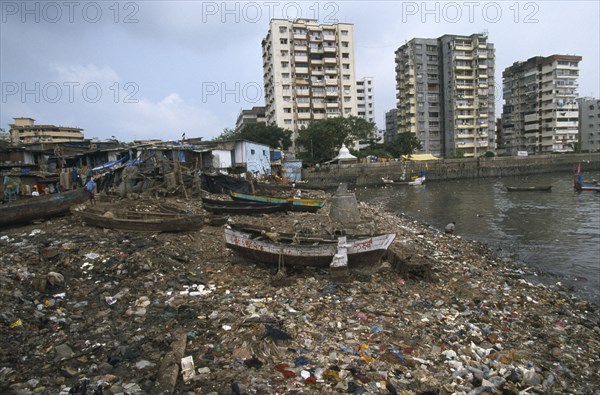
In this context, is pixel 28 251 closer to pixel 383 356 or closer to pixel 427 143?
pixel 383 356

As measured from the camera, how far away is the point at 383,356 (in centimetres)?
561

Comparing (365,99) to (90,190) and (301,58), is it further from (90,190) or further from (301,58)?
(90,190)

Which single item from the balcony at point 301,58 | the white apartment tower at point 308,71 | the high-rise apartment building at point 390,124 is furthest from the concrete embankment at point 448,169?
the high-rise apartment building at point 390,124

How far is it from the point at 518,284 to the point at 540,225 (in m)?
12.4

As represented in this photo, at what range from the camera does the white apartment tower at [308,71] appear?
67.1m

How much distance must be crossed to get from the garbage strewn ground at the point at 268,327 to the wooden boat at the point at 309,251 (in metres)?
0.34

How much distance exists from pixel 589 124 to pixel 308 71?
61750 mm

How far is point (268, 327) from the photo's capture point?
243 inches

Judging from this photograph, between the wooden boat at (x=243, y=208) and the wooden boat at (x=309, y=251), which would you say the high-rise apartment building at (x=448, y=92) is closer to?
the wooden boat at (x=243, y=208)

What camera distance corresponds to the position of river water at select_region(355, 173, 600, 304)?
12.5 m

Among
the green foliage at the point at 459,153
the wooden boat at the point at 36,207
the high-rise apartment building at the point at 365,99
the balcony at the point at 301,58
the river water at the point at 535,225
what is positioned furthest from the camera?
the high-rise apartment building at the point at 365,99

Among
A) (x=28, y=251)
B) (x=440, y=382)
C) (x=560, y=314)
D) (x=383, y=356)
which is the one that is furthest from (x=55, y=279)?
(x=560, y=314)

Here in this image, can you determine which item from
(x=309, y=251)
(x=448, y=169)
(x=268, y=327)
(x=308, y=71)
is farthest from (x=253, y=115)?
(x=268, y=327)

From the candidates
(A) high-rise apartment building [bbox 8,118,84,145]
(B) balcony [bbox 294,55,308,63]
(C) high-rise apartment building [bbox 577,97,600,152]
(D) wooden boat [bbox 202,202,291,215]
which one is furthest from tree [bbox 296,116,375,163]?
(C) high-rise apartment building [bbox 577,97,600,152]
